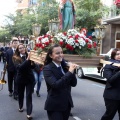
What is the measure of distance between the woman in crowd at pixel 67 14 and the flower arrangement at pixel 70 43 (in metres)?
3.40

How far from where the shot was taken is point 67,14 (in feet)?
29.1

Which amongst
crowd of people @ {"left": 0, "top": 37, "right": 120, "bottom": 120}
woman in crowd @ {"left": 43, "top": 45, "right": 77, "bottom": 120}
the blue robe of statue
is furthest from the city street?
woman in crowd @ {"left": 43, "top": 45, "right": 77, "bottom": 120}

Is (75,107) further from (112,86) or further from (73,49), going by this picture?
(112,86)

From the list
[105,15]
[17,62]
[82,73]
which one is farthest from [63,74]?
[105,15]

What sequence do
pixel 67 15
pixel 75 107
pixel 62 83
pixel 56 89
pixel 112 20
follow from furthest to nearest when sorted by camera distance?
pixel 112 20 < pixel 67 15 < pixel 75 107 < pixel 56 89 < pixel 62 83

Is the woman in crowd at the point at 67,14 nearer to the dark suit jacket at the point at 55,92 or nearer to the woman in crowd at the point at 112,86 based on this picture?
the woman in crowd at the point at 112,86

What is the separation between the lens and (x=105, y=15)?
77.1 feet

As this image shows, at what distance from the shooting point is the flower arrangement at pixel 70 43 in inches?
189

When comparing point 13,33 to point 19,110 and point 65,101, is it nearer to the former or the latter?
point 19,110

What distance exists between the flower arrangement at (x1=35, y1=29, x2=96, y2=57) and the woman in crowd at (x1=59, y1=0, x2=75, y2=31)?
134 inches

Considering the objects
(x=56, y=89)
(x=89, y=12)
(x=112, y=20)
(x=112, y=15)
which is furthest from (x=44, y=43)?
(x=112, y=15)

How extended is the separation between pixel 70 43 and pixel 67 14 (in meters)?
4.25

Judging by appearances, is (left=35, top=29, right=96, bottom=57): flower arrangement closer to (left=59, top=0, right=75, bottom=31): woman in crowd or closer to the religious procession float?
the religious procession float

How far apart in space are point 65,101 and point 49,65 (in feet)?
1.71
